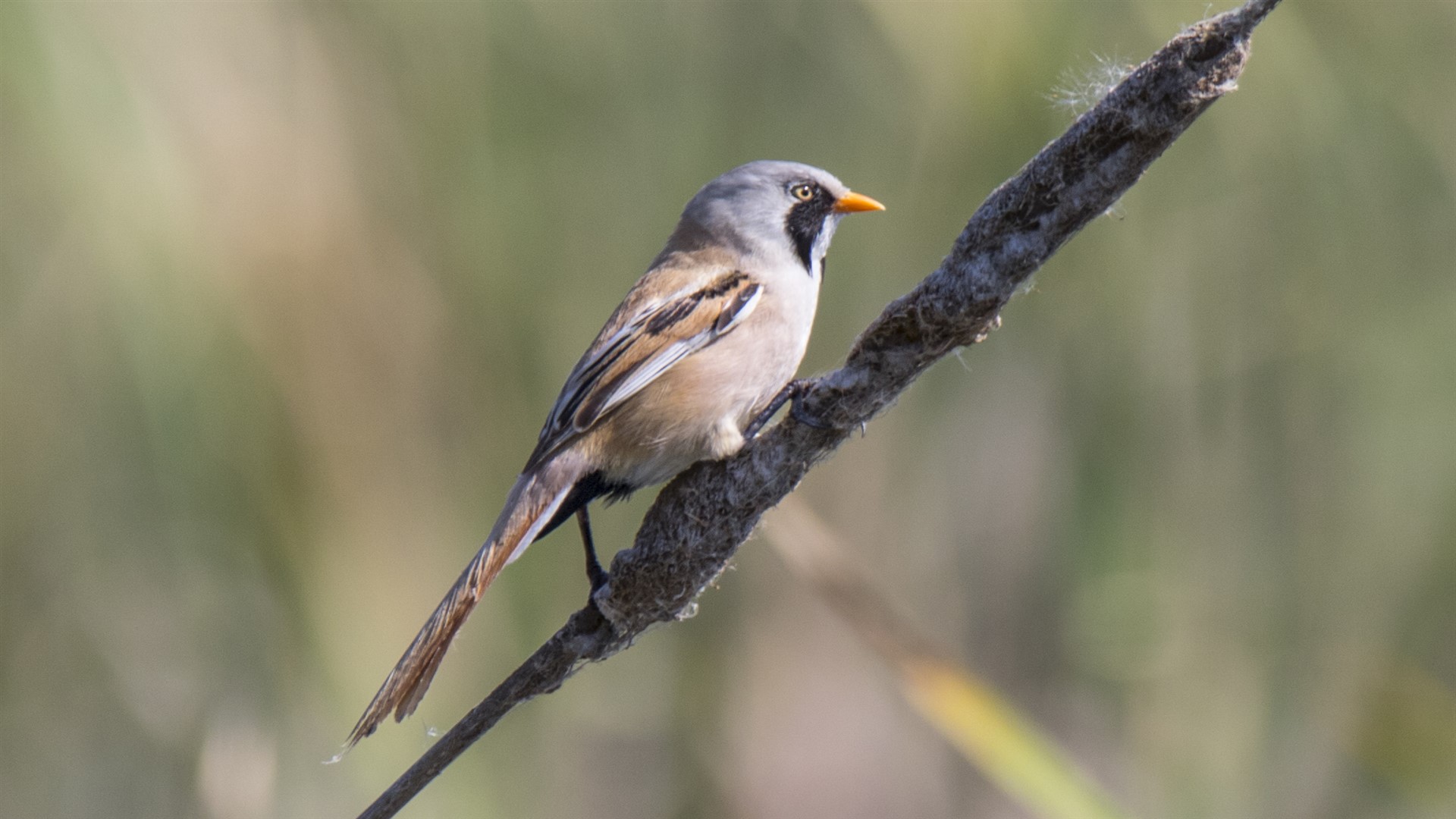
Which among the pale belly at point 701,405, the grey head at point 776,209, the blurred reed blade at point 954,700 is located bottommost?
the blurred reed blade at point 954,700

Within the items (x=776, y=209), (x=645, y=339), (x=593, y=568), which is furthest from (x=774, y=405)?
(x=776, y=209)

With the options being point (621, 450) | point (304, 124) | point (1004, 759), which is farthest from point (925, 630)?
point (304, 124)

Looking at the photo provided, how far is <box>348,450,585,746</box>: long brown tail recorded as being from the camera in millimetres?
1562

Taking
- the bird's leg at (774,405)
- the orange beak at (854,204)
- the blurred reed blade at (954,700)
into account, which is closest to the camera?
the bird's leg at (774,405)

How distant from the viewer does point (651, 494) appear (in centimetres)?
311

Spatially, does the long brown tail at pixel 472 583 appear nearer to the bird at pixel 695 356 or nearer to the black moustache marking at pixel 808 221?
the bird at pixel 695 356

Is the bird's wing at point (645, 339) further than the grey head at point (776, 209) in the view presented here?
No

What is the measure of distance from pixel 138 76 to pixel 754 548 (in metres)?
1.96

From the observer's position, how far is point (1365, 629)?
3.14 metres

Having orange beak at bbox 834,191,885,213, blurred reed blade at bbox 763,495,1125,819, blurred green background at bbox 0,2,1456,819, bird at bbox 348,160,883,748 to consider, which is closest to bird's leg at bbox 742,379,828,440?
bird at bbox 348,160,883,748

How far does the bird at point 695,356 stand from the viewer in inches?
85.1

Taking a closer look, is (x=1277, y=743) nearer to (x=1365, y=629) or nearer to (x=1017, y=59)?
(x=1365, y=629)

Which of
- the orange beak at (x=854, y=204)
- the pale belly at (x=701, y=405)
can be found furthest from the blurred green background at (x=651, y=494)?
the pale belly at (x=701, y=405)

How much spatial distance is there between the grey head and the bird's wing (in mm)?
141
